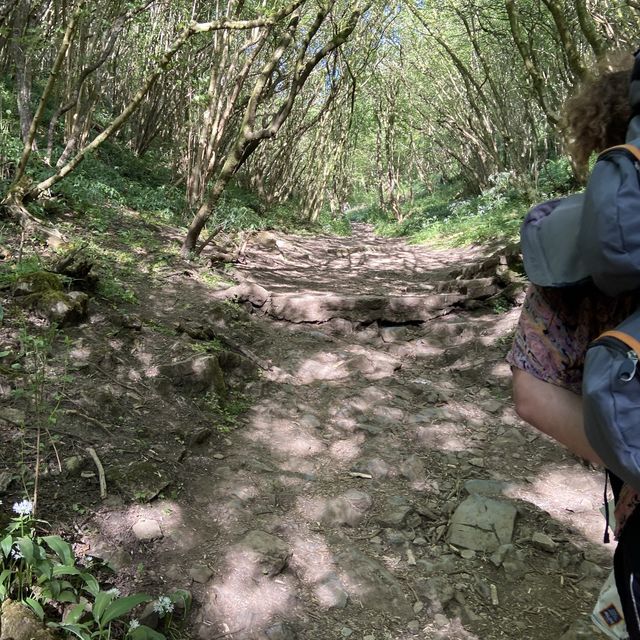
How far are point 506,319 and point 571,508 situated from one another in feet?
9.75

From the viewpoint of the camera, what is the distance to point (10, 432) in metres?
2.63

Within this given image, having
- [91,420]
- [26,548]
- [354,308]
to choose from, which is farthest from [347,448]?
[354,308]

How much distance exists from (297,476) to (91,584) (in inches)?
62.6

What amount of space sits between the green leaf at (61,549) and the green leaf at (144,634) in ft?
1.13

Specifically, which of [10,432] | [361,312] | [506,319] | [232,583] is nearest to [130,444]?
[10,432]

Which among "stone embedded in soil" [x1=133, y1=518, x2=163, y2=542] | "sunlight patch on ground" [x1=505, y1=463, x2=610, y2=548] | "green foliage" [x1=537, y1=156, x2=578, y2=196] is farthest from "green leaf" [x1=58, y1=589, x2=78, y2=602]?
"green foliage" [x1=537, y1=156, x2=578, y2=196]

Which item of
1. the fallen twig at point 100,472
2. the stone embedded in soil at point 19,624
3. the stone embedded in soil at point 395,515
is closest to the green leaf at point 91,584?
the stone embedded in soil at point 19,624

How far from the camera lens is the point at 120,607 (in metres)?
1.81

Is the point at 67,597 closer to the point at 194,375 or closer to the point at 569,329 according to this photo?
the point at 569,329

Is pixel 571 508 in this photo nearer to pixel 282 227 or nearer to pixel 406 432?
pixel 406 432

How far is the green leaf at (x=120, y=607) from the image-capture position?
177cm

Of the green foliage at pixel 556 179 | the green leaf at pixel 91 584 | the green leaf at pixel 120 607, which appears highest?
the green foliage at pixel 556 179

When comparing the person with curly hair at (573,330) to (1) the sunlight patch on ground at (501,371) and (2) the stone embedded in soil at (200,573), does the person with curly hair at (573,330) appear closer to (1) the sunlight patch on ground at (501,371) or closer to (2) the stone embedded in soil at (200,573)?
(2) the stone embedded in soil at (200,573)

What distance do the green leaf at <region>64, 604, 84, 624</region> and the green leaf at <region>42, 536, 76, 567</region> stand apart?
0.52 ft
